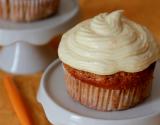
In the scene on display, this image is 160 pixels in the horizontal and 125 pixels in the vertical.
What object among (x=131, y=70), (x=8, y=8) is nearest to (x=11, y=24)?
(x=8, y=8)

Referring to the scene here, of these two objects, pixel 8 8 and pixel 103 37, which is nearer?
pixel 103 37

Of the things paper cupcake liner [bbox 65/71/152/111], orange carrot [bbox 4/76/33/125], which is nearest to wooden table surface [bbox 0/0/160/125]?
orange carrot [bbox 4/76/33/125]

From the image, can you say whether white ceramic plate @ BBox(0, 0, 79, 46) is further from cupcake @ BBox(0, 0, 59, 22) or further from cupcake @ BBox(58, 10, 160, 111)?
cupcake @ BBox(58, 10, 160, 111)

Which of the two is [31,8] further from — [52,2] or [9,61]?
[9,61]

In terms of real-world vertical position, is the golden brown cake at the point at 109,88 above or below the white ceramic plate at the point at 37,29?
above

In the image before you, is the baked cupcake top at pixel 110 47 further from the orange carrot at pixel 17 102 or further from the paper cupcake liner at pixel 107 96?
the orange carrot at pixel 17 102

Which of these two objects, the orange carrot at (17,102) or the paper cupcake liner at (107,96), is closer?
the paper cupcake liner at (107,96)

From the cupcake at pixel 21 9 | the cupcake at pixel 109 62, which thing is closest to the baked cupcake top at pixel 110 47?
the cupcake at pixel 109 62

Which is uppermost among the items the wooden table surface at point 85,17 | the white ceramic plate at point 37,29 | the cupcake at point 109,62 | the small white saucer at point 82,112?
the cupcake at point 109,62
